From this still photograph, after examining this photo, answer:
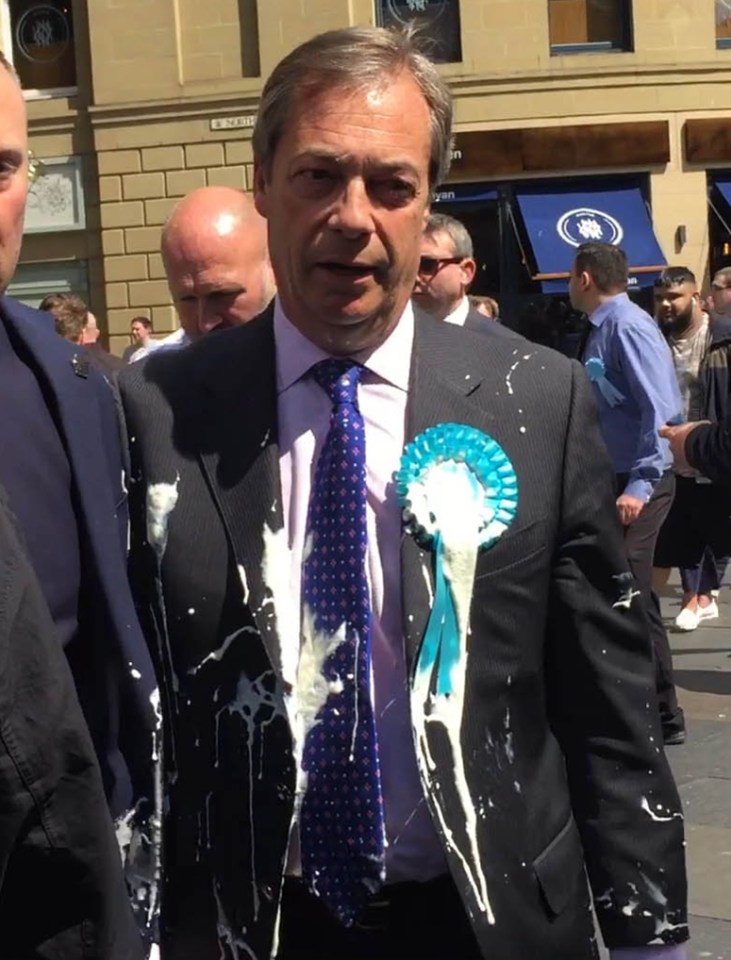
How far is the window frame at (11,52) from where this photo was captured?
893 inches

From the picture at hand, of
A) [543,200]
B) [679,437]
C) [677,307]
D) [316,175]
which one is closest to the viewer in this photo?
[316,175]

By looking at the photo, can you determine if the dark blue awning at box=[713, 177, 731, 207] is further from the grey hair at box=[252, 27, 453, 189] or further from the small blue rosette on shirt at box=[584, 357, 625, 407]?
the grey hair at box=[252, 27, 453, 189]

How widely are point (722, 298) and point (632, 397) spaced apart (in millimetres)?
6424

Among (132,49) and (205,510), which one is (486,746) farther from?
(132,49)

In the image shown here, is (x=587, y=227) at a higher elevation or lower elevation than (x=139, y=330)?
higher

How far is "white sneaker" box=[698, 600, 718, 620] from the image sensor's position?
9.98m

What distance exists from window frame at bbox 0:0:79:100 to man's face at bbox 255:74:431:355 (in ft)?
69.1

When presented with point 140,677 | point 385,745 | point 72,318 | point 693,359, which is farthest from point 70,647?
point 693,359

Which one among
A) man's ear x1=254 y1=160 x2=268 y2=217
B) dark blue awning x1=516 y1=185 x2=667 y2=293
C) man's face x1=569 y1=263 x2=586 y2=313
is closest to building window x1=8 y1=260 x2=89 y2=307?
dark blue awning x1=516 y1=185 x2=667 y2=293

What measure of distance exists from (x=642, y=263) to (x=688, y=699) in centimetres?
1334

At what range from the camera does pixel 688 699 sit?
780cm

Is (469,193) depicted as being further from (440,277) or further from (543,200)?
(440,277)

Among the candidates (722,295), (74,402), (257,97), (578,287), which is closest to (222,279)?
(74,402)

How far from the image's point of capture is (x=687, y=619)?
975 cm
